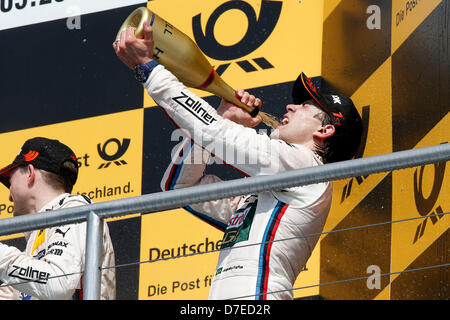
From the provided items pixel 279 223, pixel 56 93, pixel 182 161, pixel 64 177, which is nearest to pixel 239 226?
pixel 279 223

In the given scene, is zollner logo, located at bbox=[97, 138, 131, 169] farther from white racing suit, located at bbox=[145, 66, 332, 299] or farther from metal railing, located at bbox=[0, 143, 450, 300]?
metal railing, located at bbox=[0, 143, 450, 300]

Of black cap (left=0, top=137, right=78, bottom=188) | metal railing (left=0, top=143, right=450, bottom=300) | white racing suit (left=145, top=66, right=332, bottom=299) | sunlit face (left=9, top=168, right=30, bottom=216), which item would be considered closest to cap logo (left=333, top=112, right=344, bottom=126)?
white racing suit (left=145, top=66, right=332, bottom=299)

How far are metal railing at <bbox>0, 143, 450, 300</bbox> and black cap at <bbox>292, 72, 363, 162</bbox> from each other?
688 millimetres

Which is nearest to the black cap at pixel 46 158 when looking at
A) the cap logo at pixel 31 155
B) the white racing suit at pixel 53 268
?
the cap logo at pixel 31 155

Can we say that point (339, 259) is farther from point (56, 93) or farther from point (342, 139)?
point (56, 93)

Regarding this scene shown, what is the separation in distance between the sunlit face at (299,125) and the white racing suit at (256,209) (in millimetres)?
144

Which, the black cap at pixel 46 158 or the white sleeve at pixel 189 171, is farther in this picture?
the black cap at pixel 46 158

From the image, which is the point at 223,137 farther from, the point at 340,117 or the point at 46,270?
the point at 46,270

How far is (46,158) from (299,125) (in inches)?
31.1

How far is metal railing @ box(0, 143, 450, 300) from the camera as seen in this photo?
7.25 feet

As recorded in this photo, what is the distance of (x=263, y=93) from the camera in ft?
13.0

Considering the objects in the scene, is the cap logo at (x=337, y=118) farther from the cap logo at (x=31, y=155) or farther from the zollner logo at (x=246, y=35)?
the zollner logo at (x=246, y=35)

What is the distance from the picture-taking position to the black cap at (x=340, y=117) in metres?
2.96

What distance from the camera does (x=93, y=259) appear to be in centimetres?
232
